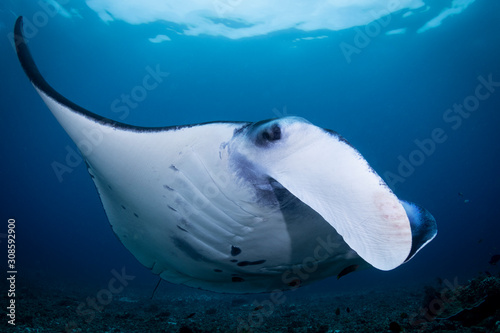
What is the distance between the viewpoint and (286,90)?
30547mm

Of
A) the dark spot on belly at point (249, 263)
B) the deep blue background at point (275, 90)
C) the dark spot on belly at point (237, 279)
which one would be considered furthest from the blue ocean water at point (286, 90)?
the dark spot on belly at point (249, 263)

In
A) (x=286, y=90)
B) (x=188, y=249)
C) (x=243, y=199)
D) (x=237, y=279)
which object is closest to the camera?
(x=243, y=199)

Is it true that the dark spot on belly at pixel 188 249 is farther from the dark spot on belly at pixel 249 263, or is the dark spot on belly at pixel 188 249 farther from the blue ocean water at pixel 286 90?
the blue ocean water at pixel 286 90

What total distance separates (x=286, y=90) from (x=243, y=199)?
30.5m

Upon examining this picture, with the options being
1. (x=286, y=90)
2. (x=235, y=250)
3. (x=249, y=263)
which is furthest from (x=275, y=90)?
(x=235, y=250)

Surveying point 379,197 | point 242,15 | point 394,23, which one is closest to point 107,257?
point 242,15

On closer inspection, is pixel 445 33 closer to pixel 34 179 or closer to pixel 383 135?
pixel 383 135

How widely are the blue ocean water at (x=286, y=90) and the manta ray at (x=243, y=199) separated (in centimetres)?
686

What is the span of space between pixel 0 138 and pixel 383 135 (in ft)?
189

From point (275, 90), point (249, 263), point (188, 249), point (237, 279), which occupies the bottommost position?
point (237, 279)

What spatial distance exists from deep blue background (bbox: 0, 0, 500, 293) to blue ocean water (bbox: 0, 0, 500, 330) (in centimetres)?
14

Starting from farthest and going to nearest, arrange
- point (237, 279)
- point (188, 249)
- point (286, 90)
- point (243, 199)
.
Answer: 1. point (286, 90)
2. point (237, 279)
3. point (188, 249)
4. point (243, 199)

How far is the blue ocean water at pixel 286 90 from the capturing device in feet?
63.3

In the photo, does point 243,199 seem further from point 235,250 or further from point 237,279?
point 237,279
